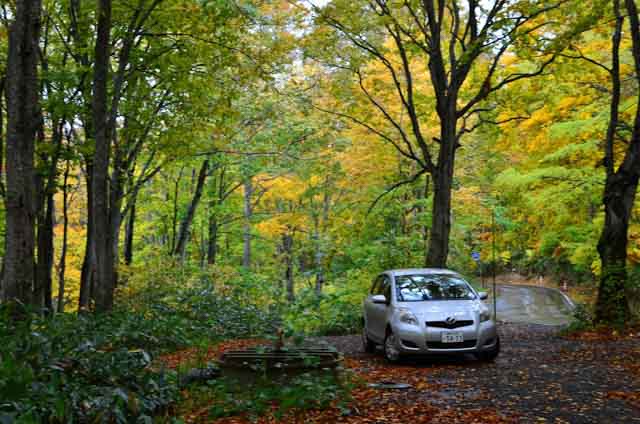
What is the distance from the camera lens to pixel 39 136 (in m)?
16.3

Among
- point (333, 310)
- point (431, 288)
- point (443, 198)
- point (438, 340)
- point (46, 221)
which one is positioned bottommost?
point (333, 310)

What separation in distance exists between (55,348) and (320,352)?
3548 mm

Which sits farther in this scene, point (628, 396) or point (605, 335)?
point (605, 335)

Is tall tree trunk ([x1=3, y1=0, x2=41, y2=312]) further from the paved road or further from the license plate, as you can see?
the paved road

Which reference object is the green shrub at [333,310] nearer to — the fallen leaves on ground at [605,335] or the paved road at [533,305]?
the fallen leaves on ground at [605,335]

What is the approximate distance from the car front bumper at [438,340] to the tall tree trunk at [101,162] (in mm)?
6602

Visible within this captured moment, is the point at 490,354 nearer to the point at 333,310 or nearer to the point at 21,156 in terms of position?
the point at 21,156

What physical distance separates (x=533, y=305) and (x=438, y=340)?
25316mm

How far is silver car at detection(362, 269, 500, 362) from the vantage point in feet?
31.1

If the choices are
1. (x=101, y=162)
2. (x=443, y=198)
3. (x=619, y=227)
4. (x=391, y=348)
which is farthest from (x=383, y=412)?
(x=443, y=198)

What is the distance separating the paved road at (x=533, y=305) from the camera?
1033 inches

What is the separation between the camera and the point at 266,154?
21.9 m

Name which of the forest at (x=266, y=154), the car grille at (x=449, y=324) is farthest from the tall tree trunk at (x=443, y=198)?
the car grille at (x=449, y=324)

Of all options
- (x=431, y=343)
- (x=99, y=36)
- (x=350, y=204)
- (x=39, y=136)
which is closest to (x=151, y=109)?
(x=39, y=136)
